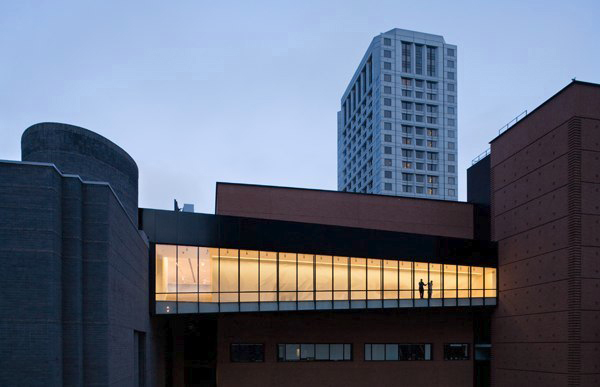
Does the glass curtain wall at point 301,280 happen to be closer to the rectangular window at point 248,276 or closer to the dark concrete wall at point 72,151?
the rectangular window at point 248,276

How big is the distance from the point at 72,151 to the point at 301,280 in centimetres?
1504

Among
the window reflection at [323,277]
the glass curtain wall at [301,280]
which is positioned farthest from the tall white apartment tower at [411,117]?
the window reflection at [323,277]

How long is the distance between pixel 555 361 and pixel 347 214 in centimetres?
1567

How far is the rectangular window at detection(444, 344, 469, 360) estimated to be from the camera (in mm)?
35281

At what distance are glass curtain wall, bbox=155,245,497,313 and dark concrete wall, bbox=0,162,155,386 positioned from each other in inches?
409

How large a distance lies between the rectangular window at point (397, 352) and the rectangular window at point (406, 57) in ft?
231

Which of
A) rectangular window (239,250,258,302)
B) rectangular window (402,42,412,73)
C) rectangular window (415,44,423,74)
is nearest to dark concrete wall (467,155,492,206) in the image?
rectangular window (239,250,258,302)

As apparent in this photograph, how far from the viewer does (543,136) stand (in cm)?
2955

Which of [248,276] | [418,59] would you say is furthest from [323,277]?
[418,59]

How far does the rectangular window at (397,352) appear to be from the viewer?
34.5 meters

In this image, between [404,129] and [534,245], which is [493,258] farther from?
[404,129]

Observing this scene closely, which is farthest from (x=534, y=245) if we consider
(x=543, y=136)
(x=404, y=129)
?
(x=404, y=129)

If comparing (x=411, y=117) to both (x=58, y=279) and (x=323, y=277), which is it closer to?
(x=323, y=277)

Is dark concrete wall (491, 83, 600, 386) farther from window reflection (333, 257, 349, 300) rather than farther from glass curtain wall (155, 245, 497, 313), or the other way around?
window reflection (333, 257, 349, 300)
